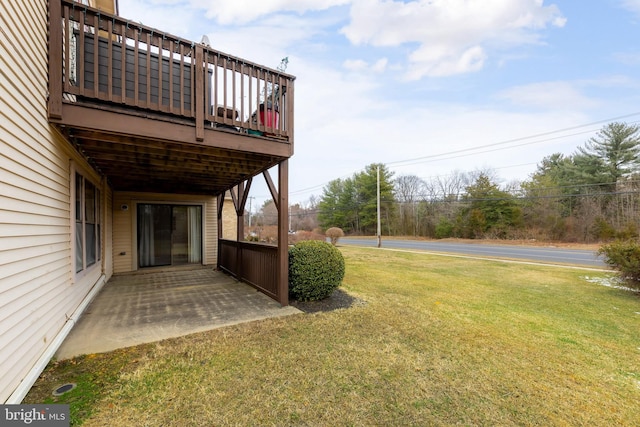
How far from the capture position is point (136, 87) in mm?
A: 3076

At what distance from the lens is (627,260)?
5621mm

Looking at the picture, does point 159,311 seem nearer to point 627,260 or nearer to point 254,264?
point 254,264

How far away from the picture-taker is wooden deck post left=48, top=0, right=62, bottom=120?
2695 millimetres

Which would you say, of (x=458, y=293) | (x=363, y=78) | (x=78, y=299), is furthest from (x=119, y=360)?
(x=363, y=78)

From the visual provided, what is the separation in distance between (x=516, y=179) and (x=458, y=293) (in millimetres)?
25456

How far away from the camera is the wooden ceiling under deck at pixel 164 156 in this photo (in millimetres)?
3256

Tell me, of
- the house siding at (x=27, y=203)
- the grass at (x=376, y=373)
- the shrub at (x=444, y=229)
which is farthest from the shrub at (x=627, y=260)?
the shrub at (x=444, y=229)

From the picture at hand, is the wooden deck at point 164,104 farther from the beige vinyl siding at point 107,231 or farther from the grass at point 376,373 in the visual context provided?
the grass at point 376,373

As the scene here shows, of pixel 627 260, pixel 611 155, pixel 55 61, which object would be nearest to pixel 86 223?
pixel 55 61

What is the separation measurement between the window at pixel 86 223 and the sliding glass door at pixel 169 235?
2567 millimetres

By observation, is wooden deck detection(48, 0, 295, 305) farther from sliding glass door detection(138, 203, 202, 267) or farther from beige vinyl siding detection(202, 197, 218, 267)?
beige vinyl siding detection(202, 197, 218, 267)

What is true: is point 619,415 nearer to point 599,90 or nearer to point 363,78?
point 363,78

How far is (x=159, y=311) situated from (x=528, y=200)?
91.5 ft

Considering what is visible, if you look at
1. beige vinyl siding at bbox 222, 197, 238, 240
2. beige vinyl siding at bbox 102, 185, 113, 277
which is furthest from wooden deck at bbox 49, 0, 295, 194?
beige vinyl siding at bbox 222, 197, 238, 240
